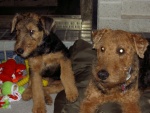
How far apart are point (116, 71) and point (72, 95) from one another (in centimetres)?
66

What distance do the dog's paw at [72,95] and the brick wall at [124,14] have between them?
138 centimetres

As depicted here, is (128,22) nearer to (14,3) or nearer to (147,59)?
(147,59)

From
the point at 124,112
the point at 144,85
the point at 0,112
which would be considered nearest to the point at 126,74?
the point at 124,112

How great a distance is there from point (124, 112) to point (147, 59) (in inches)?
26.0

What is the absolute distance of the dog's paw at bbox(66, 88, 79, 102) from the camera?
2.41 meters

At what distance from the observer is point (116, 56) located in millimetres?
1962

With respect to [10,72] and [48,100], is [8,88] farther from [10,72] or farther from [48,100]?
[48,100]

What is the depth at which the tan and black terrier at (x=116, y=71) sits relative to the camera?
1.91m

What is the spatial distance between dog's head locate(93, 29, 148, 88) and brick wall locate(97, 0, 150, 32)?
138 cm

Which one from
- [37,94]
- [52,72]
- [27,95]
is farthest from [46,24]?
[27,95]

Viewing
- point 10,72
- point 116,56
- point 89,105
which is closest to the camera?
point 116,56

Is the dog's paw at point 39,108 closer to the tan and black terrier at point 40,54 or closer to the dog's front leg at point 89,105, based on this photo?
the tan and black terrier at point 40,54

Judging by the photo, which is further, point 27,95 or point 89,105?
point 27,95

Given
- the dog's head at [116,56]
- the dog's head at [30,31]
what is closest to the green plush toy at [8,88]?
the dog's head at [30,31]
